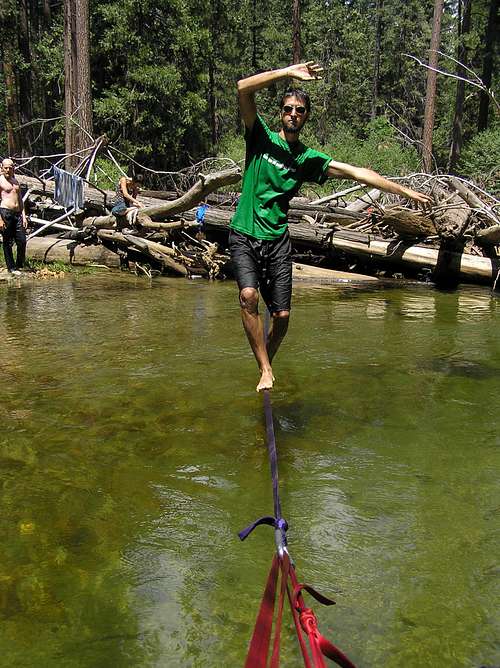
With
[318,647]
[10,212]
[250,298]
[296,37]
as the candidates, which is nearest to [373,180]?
[250,298]

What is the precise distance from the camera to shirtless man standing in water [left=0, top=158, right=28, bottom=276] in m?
12.5

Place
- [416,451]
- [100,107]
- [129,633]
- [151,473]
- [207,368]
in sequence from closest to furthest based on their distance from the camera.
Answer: [129,633] → [151,473] → [416,451] → [207,368] → [100,107]

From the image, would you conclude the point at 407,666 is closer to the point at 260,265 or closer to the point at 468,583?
the point at 468,583

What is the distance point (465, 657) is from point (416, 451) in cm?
212

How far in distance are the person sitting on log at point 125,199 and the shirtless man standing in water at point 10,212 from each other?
2.11 metres

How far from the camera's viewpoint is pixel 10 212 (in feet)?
41.2

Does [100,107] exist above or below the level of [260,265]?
above

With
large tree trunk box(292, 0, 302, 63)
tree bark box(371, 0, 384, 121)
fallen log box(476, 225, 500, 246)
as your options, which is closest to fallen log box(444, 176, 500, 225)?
fallen log box(476, 225, 500, 246)

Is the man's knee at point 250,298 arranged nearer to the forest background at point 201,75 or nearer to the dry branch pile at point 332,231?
the dry branch pile at point 332,231

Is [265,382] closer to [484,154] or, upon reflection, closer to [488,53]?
[484,154]

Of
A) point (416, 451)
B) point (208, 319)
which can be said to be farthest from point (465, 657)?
point (208, 319)

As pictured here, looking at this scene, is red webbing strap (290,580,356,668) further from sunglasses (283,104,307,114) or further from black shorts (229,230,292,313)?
sunglasses (283,104,307,114)

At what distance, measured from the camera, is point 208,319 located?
31.0 feet

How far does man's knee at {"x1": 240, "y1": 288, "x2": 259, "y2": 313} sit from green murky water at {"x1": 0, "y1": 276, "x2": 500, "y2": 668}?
907 mm
